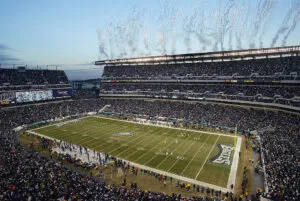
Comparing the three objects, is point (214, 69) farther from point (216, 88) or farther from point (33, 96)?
point (33, 96)

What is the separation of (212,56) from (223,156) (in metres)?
40.6

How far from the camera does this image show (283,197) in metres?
15.8

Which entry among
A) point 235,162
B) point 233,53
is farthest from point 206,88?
point 235,162

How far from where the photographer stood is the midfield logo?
28125 mm

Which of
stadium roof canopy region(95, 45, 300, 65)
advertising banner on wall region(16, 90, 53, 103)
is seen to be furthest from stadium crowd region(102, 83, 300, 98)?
advertising banner on wall region(16, 90, 53, 103)

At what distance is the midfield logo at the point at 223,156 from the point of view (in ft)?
92.3

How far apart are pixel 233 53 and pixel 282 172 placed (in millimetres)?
45739

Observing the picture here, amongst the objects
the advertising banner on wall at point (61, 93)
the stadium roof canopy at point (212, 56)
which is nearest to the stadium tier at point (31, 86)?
the advertising banner on wall at point (61, 93)

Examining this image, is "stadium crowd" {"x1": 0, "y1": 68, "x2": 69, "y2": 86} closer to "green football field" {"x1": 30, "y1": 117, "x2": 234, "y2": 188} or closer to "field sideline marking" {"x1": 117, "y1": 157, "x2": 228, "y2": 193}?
"green football field" {"x1": 30, "y1": 117, "x2": 234, "y2": 188}

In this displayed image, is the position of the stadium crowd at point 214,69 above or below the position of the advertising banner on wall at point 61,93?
above

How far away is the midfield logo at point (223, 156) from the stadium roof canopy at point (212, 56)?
3399 cm

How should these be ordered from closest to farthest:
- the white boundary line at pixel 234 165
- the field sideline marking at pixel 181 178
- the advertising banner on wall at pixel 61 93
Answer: the field sideline marking at pixel 181 178, the white boundary line at pixel 234 165, the advertising banner on wall at pixel 61 93

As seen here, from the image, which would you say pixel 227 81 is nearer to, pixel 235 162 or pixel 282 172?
pixel 235 162

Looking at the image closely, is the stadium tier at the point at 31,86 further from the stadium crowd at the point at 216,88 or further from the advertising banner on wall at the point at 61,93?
the stadium crowd at the point at 216,88
